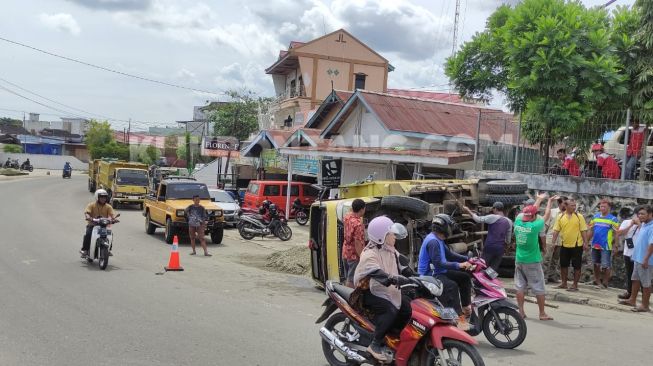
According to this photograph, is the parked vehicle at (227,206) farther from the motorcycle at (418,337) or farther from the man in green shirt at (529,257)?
the motorcycle at (418,337)

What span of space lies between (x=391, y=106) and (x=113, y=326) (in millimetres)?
17203

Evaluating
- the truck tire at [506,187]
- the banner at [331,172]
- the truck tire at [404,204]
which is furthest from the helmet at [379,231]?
the banner at [331,172]

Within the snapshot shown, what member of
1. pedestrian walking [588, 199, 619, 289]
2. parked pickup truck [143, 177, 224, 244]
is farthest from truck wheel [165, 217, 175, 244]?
pedestrian walking [588, 199, 619, 289]

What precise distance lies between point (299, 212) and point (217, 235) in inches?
307

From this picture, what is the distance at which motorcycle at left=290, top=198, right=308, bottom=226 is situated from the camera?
2580 centimetres

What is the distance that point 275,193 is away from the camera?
26562mm

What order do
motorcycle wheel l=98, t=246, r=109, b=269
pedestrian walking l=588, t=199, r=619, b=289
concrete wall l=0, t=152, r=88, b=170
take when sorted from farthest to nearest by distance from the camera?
1. concrete wall l=0, t=152, r=88, b=170
2. motorcycle wheel l=98, t=246, r=109, b=269
3. pedestrian walking l=588, t=199, r=619, b=289

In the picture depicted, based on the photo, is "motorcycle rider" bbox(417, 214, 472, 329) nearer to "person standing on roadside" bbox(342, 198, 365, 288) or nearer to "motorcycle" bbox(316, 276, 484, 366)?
"motorcycle" bbox(316, 276, 484, 366)

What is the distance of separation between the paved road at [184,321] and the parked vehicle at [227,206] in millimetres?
9151

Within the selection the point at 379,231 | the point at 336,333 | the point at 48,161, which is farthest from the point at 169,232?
the point at 48,161

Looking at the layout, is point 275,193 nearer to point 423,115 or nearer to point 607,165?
point 423,115

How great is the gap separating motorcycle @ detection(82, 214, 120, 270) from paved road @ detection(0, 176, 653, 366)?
0.83 feet

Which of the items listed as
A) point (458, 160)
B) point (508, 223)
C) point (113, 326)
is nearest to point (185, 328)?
point (113, 326)

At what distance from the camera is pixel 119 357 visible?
20.5 ft
